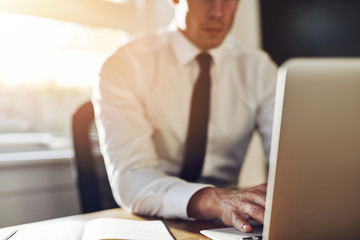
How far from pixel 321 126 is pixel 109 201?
105 cm

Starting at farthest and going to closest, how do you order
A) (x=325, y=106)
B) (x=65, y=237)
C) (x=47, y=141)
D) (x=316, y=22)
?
(x=316, y=22) → (x=47, y=141) → (x=65, y=237) → (x=325, y=106)

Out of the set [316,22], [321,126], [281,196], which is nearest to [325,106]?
[321,126]

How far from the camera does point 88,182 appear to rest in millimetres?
1310

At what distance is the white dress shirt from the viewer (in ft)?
3.61

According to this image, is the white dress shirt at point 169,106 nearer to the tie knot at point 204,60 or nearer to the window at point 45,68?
the tie knot at point 204,60

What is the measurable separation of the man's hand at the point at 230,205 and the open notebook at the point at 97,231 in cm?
11

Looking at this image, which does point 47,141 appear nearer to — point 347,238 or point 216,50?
point 216,50

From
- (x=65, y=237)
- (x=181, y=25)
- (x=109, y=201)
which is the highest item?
(x=181, y=25)

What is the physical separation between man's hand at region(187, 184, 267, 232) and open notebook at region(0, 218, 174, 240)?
11 cm

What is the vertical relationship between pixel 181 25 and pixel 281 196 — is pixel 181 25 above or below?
above

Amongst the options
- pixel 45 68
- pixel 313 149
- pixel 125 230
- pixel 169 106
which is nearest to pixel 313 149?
pixel 313 149

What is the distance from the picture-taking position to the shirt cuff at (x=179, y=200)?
0.86 metres

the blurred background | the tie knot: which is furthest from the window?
the tie knot

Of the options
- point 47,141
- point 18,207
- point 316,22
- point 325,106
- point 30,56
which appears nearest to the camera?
point 325,106
